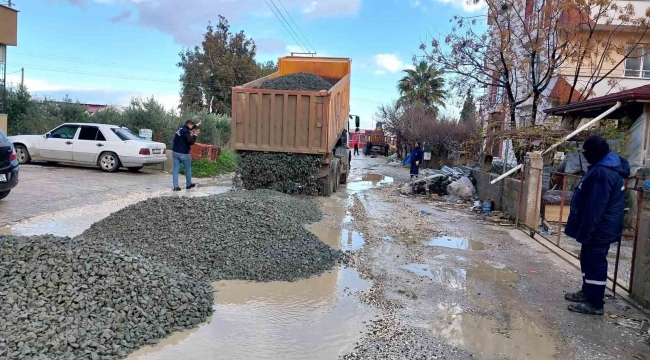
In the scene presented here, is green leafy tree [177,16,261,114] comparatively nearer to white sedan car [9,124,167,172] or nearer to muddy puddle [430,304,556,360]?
white sedan car [9,124,167,172]

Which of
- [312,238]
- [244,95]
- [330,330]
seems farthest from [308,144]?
[330,330]

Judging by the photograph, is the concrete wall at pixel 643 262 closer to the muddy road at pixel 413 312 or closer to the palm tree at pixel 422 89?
the muddy road at pixel 413 312

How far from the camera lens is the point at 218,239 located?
21.2 feet

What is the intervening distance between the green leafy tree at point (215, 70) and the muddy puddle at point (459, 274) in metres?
33.5

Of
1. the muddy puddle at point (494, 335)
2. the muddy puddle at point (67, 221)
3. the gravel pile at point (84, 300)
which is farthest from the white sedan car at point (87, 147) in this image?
the muddy puddle at point (494, 335)

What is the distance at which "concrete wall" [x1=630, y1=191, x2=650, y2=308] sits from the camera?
5.28 m

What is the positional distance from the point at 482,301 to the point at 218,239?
133 inches

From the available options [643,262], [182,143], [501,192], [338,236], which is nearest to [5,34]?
[182,143]

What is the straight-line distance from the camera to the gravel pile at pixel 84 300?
11.9 feet

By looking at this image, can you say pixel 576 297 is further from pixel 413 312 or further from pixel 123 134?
pixel 123 134

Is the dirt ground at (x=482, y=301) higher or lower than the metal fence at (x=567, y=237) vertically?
lower

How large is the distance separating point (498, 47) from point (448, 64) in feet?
5.42

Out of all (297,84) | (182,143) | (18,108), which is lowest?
(182,143)

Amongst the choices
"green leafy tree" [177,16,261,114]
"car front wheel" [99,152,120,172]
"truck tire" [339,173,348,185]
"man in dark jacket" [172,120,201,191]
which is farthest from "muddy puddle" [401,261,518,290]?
"green leafy tree" [177,16,261,114]
